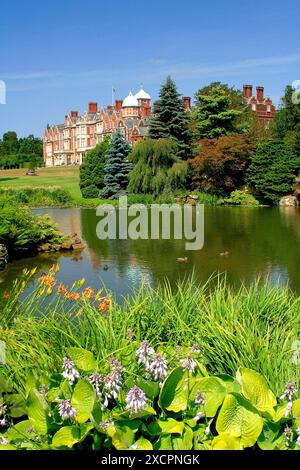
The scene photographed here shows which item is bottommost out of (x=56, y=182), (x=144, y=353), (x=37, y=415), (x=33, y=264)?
(x=33, y=264)

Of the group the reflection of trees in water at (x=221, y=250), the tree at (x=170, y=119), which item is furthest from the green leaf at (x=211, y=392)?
the tree at (x=170, y=119)

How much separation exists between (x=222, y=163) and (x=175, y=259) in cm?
1407

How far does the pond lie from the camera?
8.88 metres

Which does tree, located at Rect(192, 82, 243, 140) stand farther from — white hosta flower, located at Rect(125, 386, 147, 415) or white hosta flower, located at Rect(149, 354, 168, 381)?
white hosta flower, located at Rect(125, 386, 147, 415)

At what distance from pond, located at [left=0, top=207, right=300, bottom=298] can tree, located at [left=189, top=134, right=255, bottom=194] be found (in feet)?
26.1

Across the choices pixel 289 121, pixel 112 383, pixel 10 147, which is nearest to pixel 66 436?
pixel 112 383

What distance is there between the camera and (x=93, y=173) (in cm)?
2631

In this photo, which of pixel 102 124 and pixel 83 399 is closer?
pixel 83 399

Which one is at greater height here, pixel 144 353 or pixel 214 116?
pixel 214 116

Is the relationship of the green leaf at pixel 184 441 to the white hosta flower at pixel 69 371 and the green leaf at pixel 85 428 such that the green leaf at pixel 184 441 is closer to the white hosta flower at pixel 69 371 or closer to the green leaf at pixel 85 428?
the green leaf at pixel 85 428

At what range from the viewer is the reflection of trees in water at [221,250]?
9391mm

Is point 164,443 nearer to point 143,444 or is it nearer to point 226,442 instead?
point 143,444

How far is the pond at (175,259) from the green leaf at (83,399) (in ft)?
14.9

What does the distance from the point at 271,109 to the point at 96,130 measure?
17094 millimetres
